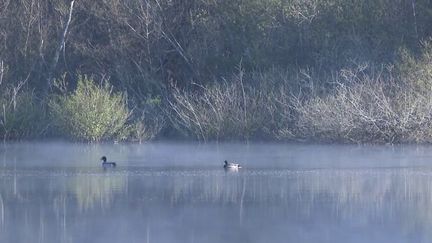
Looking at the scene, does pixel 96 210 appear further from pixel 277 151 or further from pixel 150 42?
pixel 150 42

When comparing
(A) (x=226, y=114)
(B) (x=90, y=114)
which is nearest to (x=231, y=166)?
(A) (x=226, y=114)

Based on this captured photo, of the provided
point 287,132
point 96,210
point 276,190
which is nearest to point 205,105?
point 287,132

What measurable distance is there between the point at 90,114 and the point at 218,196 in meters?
11.3

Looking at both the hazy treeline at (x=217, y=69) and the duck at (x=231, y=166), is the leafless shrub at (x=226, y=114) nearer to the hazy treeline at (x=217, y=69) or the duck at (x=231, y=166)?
the hazy treeline at (x=217, y=69)

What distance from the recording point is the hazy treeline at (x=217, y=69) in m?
26.5

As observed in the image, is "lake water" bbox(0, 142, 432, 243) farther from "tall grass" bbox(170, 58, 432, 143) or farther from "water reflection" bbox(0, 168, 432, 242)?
"tall grass" bbox(170, 58, 432, 143)

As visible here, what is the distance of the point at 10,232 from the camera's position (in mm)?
13031

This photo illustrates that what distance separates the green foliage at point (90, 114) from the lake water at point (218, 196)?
9.23ft

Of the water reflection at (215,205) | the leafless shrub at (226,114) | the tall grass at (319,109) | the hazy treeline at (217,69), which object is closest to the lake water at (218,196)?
the water reflection at (215,205)

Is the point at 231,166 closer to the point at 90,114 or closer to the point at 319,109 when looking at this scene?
the point at 319,109

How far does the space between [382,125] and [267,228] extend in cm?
1316

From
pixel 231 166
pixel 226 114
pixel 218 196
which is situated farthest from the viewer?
pixel 226 114

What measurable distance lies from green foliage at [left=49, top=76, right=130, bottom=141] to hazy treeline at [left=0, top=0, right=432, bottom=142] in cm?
3

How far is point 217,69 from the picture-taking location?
1217 inches
